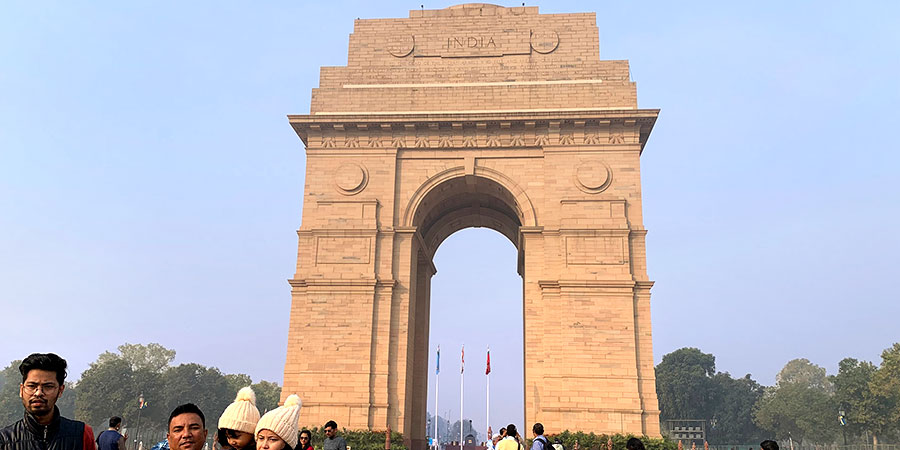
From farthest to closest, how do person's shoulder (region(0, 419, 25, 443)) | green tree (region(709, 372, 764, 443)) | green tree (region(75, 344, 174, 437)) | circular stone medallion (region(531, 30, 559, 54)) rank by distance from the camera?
1. green tree (region(709, 372, 764, 443))
2. green tree (region(75, 344, 174, 437))
3. circular stone medallion (region(531, 30, 559, 54))
4. person's shoulder (region(0, 419, 25, 443))

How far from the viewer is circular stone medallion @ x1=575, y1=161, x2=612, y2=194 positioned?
26625 millimetres

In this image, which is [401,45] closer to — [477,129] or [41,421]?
[477,129]

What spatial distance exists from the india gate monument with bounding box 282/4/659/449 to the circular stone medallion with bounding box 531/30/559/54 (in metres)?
0.05

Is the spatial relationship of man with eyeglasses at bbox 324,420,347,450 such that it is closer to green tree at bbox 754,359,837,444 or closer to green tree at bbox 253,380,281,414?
green tree at bbox 754,359,837,444

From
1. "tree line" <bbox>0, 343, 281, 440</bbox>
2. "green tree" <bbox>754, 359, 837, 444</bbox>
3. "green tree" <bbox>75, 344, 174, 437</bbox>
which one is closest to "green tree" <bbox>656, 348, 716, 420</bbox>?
"green tree" <bbox>754, 359, 837, 444</bbox>

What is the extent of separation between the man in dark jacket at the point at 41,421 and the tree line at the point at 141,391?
185 feet

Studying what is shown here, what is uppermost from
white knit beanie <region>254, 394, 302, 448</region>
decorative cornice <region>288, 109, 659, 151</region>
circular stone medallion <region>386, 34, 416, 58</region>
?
circular stone medallion <region>386, 34, 416, 58</region>

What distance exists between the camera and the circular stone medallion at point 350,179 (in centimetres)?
2725

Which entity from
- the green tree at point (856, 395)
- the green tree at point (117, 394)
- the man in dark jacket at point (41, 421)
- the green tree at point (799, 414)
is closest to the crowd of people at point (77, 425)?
the man in dark jacket at point (41, 421)

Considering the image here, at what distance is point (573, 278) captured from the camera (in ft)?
83.1

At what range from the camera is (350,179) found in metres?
27.3

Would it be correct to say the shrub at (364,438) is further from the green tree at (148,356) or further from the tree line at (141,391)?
the green tree at (148,356)

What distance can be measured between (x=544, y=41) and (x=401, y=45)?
6.10 metres

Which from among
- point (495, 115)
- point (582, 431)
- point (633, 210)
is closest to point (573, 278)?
point (633, 210)
